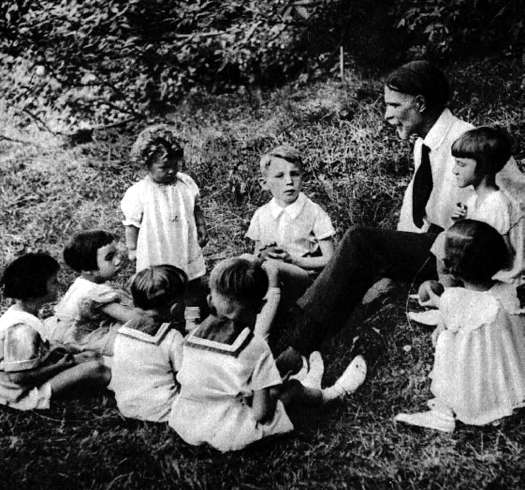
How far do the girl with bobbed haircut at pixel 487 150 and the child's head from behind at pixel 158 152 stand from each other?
208 cm

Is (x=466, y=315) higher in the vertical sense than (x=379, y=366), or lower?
higher

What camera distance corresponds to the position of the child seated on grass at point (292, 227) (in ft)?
14.6

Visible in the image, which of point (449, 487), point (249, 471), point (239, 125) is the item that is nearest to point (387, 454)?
point (449, 487)

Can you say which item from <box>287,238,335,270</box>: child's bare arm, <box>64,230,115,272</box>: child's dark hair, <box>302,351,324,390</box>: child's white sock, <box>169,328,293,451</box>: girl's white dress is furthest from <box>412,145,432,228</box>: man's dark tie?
<box>64,230,115,272</box>: child's dark hair

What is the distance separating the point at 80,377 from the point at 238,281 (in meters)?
1.32

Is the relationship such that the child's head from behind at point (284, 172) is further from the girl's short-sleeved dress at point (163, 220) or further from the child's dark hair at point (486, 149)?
the child's dark hair at point (486, 149)

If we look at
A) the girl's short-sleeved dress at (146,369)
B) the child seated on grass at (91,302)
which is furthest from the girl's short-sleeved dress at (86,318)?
the girl's short-sleeved dress at (146,369)

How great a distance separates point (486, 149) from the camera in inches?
143

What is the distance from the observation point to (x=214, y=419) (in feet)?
10.7

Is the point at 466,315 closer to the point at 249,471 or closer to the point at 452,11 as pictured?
the point at 249,471

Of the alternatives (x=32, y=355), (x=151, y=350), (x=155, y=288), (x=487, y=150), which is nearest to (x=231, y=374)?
(x=151, y=350)

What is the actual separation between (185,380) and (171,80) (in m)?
5.81

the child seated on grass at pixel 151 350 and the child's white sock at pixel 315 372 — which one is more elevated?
the child seated on grass at pixel 151 350

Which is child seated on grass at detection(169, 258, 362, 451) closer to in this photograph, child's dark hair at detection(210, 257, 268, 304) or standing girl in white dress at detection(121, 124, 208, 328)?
child's dark hair at detection(210, 257, 268, 304)
